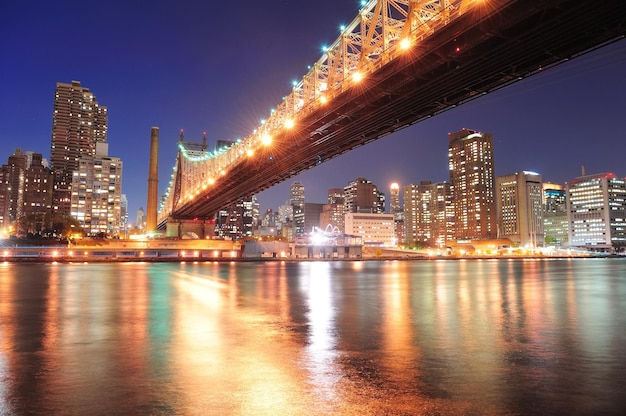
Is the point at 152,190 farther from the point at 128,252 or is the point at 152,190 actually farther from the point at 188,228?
the point at 128,252

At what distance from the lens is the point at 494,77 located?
99.0ft

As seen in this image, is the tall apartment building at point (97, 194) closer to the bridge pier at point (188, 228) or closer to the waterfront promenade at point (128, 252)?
the bridge pier at point (188, 228)

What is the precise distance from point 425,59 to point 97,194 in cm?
17449

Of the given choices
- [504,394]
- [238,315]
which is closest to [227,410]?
[504,394]

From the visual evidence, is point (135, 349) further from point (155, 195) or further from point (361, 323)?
point (155, 195)

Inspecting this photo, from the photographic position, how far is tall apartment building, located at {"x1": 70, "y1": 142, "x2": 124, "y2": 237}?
570ft

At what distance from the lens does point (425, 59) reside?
2845 cm

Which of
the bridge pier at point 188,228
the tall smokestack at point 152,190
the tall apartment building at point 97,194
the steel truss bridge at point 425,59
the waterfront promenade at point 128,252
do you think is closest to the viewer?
the steel truss bridge at point 425,59

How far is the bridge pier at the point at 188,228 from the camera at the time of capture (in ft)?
389

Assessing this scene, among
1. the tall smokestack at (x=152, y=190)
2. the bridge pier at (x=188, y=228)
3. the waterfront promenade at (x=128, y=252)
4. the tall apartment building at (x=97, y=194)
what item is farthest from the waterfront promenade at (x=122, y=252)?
the tall apartment building at (x=97, y=194)

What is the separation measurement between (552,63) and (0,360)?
2974 cm

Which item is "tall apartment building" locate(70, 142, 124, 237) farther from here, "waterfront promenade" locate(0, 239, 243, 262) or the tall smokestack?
"waterfront promenade" locate(0, 239, 243, 262)

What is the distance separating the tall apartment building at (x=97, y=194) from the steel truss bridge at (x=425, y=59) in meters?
141

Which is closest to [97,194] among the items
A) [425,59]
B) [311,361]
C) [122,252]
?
[122,252]
